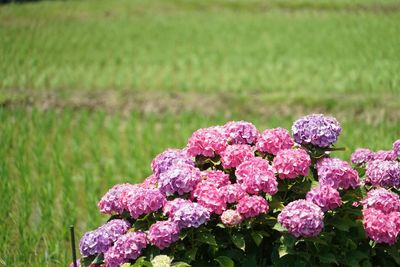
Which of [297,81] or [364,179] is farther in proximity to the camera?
[297,81]

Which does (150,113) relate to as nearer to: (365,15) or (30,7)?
(365,15)

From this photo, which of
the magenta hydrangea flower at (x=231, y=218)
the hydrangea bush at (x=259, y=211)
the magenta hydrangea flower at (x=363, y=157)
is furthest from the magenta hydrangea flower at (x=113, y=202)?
the magenta hydrangea flower at (x=363, y=157)

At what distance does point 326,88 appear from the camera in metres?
7.37

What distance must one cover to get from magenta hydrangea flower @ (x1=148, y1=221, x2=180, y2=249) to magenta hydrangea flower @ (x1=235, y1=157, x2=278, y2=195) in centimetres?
34

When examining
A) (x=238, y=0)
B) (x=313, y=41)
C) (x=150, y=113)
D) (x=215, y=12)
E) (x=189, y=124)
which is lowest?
(x=189, y=124)

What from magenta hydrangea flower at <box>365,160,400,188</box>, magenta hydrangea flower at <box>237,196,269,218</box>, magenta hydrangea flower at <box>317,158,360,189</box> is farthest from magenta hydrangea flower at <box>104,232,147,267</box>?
magenta hydrangea flower at <box>365,160,400,188</box>

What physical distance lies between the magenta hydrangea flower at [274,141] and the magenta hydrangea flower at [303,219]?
0.36 meters

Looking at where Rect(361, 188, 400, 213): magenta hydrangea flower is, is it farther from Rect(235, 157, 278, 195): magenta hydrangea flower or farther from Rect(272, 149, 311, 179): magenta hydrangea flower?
Rect(235, 157, 278, 195): magenta hydrangea flower

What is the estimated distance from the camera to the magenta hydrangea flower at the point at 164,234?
6.77ft

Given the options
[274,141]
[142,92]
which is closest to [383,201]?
[274,141]

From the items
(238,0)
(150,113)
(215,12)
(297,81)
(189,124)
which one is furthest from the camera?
(238,0)

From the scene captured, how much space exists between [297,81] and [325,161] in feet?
18.9

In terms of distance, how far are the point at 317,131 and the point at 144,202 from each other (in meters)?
0.77

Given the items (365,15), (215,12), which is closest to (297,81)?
(365,15)
